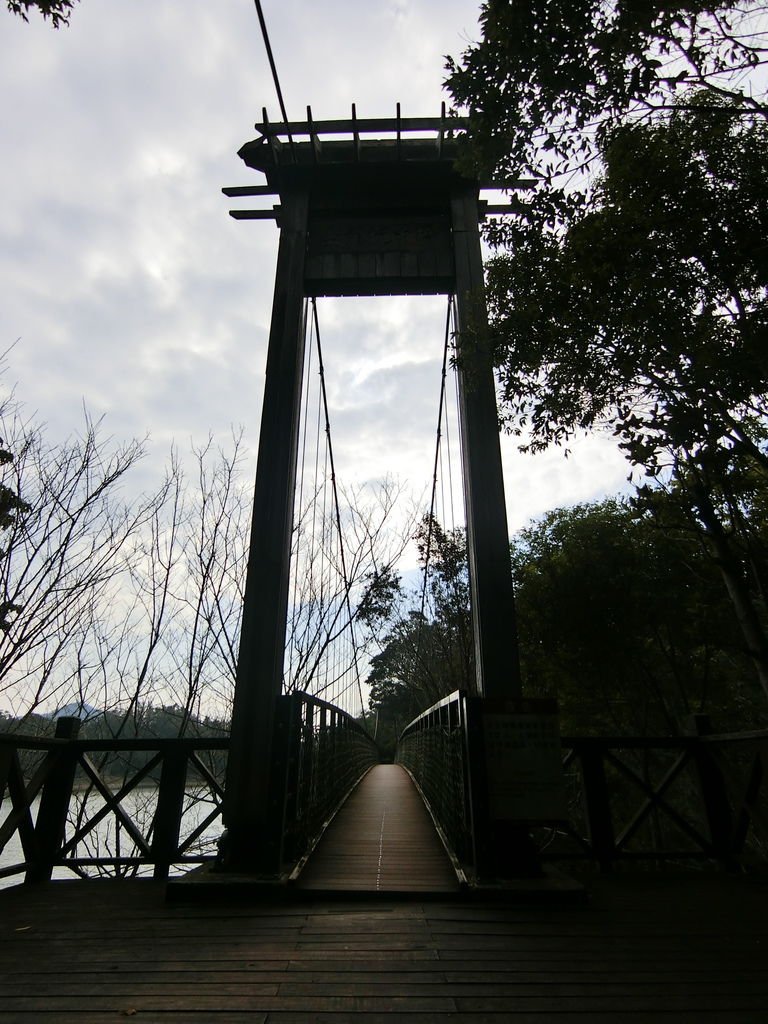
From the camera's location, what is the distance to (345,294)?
148 inches

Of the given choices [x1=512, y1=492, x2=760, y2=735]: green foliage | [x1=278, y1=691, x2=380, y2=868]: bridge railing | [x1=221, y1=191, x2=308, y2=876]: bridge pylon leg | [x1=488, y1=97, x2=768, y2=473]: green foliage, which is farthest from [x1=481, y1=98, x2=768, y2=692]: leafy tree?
[x1=512, y1=492, x2=760, y2=735]: green foliage

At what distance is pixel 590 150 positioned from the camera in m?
2.55

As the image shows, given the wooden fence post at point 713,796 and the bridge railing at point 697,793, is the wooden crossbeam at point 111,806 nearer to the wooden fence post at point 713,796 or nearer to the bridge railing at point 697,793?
the bridge railing at point 697,793

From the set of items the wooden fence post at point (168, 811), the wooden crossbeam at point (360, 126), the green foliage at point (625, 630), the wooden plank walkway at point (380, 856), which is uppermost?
the wooden crossbeam at point (360, 126)

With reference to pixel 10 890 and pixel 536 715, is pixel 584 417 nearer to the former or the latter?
pixel 536 715

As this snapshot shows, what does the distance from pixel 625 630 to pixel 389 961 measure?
18.3ft

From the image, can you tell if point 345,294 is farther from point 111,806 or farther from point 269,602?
point 111,806

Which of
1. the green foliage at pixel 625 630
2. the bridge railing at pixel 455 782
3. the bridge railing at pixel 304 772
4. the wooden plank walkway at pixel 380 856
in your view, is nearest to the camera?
the wooden plank walkway at pixel 380 856

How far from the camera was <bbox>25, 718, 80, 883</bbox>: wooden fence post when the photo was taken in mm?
2594

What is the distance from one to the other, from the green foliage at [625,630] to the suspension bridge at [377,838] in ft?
9.24

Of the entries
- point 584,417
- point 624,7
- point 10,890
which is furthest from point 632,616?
point 10,890

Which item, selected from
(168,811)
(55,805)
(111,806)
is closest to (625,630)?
(168,811)

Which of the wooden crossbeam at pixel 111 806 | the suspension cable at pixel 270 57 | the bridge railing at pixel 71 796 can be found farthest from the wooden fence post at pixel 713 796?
the suspension cable at pixel 270 57

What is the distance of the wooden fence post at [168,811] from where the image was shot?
2723 mm
